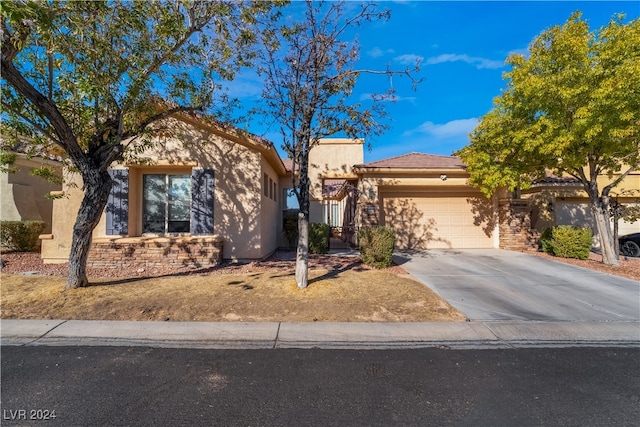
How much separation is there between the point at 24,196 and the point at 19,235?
8.69ft

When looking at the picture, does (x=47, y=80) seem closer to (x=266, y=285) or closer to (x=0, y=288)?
(x=0, y=288)

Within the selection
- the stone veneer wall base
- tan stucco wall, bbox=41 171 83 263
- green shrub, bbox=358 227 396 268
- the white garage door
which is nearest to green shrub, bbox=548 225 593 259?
the white garage door

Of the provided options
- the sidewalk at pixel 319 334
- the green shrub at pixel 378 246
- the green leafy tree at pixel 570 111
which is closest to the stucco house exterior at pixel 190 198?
the green shrub at pixel 378 246

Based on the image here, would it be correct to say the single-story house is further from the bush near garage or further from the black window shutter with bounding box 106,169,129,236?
the bush near garage

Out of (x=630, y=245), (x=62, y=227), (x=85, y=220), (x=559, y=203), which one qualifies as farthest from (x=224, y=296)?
(x=630, y=245)

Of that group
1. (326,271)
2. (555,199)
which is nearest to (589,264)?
(555,199)

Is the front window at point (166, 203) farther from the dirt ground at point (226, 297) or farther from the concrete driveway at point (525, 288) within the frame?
the concrete driveway at point (525, 288)

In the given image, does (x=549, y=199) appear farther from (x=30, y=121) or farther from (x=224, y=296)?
(x=30, y=121)

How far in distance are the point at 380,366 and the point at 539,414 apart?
1544 mm

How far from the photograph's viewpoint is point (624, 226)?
14234 mm

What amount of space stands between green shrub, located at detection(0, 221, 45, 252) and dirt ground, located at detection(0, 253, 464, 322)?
359cm

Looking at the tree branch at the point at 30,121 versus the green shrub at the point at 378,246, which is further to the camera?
the green shrub at the point at 378,246

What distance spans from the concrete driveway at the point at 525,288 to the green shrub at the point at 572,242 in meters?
0.94

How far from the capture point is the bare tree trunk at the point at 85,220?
6.32 m
